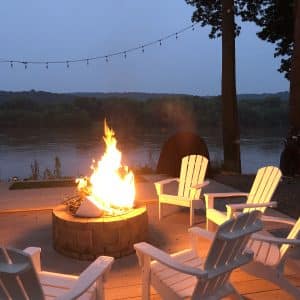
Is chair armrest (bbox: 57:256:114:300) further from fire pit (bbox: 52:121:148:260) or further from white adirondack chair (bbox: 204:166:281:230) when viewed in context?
white adirondack chair (bbox: 204:166:281:230)

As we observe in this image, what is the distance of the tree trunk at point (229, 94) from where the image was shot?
10.5 m

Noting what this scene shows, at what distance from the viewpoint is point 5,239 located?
4.80 m

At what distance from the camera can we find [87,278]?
242 centimetres

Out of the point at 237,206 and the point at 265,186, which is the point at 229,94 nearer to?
the point at 265,186

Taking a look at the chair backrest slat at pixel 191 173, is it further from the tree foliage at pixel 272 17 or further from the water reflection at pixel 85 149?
the tree foliage at pixel 272 17

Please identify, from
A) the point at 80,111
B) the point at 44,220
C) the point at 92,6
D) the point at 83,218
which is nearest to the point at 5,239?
the point at 44,220

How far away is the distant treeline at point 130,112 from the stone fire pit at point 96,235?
58.2 feet

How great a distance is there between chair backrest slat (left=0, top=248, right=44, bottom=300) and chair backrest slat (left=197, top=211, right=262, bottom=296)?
37.0 inches

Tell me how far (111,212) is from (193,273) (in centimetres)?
193

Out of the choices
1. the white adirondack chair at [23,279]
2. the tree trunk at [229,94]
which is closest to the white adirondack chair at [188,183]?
the white adirondack chair at [23,279]

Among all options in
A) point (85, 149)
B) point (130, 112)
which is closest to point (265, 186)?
point (85, 149)

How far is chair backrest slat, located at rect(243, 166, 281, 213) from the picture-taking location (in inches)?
168

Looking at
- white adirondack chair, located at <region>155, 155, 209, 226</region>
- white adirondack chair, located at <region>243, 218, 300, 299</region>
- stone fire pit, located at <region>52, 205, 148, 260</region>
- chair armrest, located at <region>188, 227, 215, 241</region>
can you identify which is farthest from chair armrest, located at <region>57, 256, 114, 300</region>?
white adirondack chair, located at <region>155, 155, 209, 226</region>

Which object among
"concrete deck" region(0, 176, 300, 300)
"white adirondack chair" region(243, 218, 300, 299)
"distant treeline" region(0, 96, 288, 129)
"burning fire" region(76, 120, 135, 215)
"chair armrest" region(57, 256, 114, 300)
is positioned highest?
"distant treeline" region(0, 96, 288, 129)
